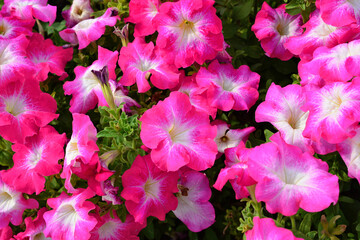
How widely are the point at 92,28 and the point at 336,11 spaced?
0.81 metres

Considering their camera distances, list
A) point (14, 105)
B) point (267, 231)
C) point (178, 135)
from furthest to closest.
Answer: point (14, 105) < point (178, 135) < point (267, 231)

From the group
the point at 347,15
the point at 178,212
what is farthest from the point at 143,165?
the point at 347,15

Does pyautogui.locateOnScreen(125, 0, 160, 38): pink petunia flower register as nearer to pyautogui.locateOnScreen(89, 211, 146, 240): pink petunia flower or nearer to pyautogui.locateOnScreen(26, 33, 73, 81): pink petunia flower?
pyautogui.locateOnScreen(26, 33, 73, 81): pink petunia flower

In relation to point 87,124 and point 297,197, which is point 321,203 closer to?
point 297,197

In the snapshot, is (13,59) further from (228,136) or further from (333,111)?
(333,111)

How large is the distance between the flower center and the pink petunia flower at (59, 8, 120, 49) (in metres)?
0.31

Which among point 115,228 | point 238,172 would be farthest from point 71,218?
point 238,172

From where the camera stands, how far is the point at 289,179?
44.3 inches

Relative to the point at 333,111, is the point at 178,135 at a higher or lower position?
lower

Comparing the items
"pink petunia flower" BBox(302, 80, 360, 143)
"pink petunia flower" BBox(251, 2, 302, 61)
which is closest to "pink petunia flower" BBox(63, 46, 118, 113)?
"pink petunia flower" BBox(251, 2, 302, 61)

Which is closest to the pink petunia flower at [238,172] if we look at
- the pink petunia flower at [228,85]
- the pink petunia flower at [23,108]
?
the pink petunia flower at [228,85]

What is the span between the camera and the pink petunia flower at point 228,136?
4.45 ft

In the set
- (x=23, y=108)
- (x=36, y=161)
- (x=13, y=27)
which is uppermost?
(x=13, y=27)

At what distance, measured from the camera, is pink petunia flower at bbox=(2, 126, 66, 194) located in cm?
127
